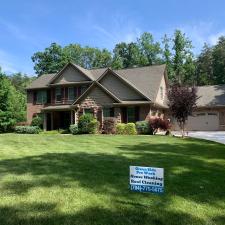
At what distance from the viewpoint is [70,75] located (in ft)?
116

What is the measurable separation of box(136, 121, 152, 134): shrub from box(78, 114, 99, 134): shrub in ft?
12.0

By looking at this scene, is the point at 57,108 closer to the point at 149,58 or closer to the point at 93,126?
the point at 93,126

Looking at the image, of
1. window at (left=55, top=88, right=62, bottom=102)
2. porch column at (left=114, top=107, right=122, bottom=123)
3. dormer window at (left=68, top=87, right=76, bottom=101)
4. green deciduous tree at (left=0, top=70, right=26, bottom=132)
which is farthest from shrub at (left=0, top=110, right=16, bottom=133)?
porch column at (left=114, top=107, right=122, bottom=123)

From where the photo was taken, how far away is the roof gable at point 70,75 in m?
34.7

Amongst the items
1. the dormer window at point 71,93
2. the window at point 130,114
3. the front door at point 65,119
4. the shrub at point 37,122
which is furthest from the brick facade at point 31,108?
the window at point 130,114

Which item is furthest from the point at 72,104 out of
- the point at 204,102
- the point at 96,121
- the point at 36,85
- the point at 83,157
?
the point at 83,157

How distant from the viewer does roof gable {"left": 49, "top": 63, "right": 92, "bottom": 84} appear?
34.7 m

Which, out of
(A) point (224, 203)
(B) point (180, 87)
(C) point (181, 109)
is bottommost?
(A) point (224, 203)

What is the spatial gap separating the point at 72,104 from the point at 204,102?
49.8 feet

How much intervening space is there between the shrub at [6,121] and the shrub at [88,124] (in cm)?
945

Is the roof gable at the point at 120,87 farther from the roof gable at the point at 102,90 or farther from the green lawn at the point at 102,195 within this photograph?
the green lawn at the point at 102,195

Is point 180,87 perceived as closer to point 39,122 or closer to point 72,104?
point 72,104

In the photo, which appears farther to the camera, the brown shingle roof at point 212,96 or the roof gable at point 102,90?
the brown shingle roof at point 212,96

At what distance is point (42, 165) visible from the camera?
418 inches
